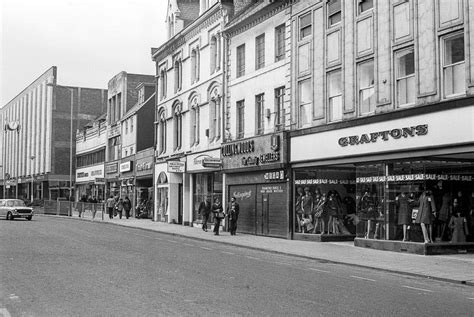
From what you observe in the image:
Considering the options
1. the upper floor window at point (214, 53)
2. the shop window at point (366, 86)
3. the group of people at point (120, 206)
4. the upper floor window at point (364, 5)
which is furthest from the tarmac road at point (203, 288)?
the group of people at point (120, 206)

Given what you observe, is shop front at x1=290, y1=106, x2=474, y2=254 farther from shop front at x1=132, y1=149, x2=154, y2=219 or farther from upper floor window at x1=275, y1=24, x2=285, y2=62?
shop front at x1=132, y1=149, x2=154, y2=219

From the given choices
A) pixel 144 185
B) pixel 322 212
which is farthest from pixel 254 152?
pixel 144 185

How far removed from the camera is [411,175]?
19.3 m

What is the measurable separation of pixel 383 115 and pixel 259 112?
30.0ft

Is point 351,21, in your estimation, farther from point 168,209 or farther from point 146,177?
point 146,177

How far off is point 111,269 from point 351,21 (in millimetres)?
13270

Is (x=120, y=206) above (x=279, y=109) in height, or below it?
below

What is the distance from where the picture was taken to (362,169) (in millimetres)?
21344

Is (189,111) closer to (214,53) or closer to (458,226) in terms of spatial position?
(214,53)

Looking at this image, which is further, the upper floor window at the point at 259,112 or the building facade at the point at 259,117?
the upper floor window at the point at 259,112

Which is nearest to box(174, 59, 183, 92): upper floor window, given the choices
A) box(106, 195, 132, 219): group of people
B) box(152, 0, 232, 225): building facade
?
box(152, 0, 232, 225): building facade

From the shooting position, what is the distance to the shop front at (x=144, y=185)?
43031 millimetres

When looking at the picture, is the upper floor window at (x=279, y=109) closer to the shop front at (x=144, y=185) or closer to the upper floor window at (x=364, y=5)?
the upper floor window at (x=364, y=5)

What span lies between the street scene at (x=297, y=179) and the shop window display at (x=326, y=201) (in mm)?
60
